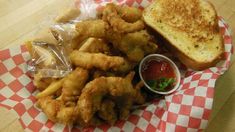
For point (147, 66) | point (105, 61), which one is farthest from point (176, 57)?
point (105, 61)

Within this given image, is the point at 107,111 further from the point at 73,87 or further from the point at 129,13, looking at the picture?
the point at 129,13

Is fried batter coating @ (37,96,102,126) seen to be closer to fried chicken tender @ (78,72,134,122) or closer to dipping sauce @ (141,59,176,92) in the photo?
fried chicken tender @ (78,72,134,122)

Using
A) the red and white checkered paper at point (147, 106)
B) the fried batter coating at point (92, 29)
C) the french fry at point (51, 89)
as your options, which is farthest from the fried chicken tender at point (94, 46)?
the red and white checkered paper at point (147, 106)

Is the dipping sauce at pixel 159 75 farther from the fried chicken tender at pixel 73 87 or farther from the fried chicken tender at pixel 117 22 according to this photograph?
the fried chicken tender at pixel 73 87

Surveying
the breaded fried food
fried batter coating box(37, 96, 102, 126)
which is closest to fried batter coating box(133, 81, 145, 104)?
fried batter coating box(37, 96, 102, 126)

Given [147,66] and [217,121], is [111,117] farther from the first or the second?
[217,121]

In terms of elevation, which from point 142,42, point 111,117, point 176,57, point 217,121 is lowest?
point 217,121

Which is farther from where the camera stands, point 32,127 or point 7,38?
point 7,38

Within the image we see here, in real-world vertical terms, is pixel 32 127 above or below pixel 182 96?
above
